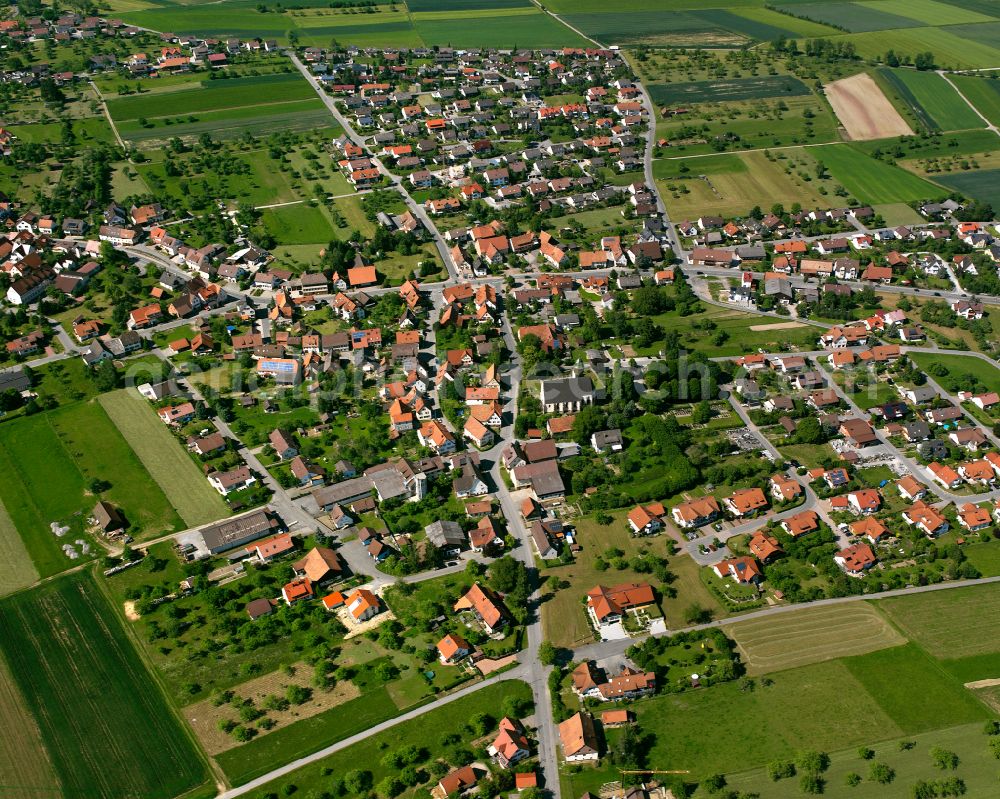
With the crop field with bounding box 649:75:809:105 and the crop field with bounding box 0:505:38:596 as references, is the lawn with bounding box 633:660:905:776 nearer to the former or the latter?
the crop field with bounding box 0:505:38:596

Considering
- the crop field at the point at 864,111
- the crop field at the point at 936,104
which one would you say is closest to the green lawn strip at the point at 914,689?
the crop field at the point at 864,111

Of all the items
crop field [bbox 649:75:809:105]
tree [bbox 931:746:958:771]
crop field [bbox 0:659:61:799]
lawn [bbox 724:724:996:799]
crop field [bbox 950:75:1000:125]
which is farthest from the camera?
crop field [bbox 649:75:809:105]

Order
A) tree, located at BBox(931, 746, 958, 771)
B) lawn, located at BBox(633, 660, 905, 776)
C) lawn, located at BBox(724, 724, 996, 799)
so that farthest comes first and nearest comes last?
lawn, located at BBox(633, 660, 905, 776)
tree, located at BBox(931, 746, 958, 771)
lawn, located at BBox(724, 724, 996, 799)

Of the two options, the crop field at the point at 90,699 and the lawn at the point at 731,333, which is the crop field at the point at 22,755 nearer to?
the crop field at the point at 90,699

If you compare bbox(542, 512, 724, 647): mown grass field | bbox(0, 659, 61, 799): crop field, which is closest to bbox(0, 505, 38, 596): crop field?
bbox(0, 659, 61, 799): crop field

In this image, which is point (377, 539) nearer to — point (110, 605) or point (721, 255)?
point (110, 605)

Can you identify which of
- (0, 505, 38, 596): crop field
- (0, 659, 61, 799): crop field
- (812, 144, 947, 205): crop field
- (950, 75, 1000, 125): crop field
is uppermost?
(950, 75, 1000, 125): crop field

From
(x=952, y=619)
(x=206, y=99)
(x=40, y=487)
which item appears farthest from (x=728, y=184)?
(x=40, y=487)

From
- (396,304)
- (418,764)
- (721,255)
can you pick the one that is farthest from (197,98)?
(418,764)
